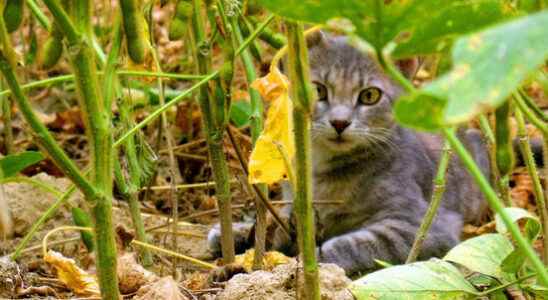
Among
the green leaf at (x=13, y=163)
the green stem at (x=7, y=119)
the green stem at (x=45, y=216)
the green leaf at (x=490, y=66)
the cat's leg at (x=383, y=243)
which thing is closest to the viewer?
the green leaf at (x=490, y=66)

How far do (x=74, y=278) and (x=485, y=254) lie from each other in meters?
0.91

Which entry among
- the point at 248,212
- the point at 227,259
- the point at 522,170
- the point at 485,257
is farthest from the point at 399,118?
the point at 522,170

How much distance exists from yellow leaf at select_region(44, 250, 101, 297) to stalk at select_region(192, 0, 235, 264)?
337mm

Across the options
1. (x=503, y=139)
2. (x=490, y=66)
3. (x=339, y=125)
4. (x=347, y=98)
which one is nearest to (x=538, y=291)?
(x=503, y=139)

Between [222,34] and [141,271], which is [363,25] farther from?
[141,271]

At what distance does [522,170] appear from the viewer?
12.4 ft

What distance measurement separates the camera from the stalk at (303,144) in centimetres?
111

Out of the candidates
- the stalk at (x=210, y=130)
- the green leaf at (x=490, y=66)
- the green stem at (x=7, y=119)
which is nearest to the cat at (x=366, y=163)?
the green stem at (x=7, y=119)

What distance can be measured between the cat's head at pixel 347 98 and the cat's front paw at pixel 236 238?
45cm

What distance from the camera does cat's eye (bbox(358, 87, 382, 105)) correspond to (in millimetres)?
3311

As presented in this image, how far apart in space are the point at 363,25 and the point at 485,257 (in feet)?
3.01

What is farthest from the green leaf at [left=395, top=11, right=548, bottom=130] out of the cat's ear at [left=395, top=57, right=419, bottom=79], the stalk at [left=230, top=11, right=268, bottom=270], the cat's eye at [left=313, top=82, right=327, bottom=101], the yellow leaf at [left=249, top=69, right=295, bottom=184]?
the cat's ear at [left=395, top=57, right=419, bottom=79]

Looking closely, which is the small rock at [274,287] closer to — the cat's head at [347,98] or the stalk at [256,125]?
the stalk at [256,125]

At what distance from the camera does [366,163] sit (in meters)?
3.35
